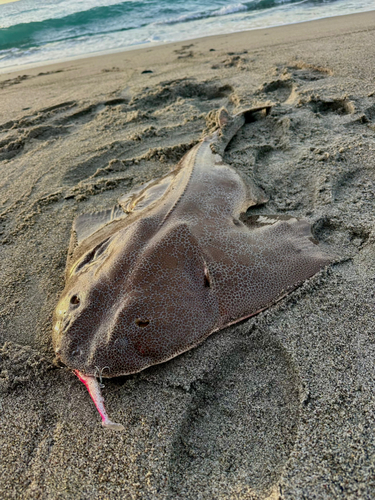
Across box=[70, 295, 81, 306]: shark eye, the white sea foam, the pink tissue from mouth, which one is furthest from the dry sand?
the white sea foam

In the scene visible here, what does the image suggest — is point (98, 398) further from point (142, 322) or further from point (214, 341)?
point (214, 341)

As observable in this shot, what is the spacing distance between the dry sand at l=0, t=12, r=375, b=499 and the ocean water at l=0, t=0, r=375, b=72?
309 inches

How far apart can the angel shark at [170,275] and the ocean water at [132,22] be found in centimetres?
1104

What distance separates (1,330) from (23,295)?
0.39m

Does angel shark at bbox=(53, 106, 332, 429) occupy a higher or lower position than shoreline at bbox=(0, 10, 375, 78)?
lower

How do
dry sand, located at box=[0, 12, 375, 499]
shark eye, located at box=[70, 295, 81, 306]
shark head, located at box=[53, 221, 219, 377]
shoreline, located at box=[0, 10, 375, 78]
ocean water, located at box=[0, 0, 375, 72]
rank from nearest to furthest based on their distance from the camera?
dry sand, located at box=[0, 12, 375, 499], shark head, located at box=[53, 221, 219, 377], shark eye, located at box=[70, 295, 81, 306], shoreline, located at box=[0, 10, 375, 78], ocean water, located at box=[0, 0, 375, 72]

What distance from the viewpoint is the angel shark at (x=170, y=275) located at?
207cm

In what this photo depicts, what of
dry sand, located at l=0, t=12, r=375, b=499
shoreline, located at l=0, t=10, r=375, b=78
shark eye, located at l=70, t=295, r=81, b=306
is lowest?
dry sand, located at l=0, t=12, r=375, b=499

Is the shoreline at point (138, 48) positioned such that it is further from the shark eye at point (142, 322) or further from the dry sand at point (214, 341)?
the shark eye at point (142, 322)

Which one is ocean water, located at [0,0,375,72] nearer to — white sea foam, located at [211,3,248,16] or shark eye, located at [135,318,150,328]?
white sea foam, located at [211,3,248,16]

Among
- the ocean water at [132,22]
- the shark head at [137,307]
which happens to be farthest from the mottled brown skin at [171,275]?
the ocean water at [132,22]

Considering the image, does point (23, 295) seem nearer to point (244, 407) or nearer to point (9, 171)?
point (244, 407)

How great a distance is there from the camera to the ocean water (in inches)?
472

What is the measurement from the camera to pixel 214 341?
2363mm
